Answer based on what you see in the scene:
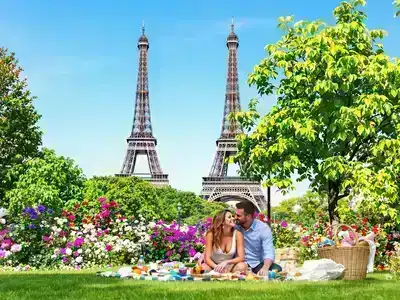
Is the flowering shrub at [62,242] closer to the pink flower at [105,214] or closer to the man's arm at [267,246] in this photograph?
the pink flower at [105,214]

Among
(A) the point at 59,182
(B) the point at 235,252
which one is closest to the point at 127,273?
(B) the point at 235,252

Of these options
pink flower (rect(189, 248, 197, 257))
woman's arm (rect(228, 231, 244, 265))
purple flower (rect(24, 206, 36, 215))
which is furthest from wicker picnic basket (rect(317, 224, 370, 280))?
purple flower (rect(24, 206, 36, 215))

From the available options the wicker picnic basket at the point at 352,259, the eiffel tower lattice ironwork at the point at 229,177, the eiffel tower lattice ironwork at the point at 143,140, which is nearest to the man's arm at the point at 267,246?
the wicker picnic basket at the point at 352,259

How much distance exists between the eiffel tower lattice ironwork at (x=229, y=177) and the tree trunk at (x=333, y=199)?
4748cm

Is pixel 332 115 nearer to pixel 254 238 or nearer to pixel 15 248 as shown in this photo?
pixel 254 238

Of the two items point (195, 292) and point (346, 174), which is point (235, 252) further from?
point (346, 174)

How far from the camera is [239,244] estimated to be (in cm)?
877

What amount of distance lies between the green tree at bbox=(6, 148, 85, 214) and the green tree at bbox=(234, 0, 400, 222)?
12450mm

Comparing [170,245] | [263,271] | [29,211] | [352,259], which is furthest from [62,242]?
[352,259]

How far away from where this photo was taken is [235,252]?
352 inches

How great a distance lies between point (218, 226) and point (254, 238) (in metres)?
0.64

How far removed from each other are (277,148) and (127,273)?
5.86 m

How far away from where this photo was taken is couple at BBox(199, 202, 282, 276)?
8766 millimetres

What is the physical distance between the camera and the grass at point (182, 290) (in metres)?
6.34
